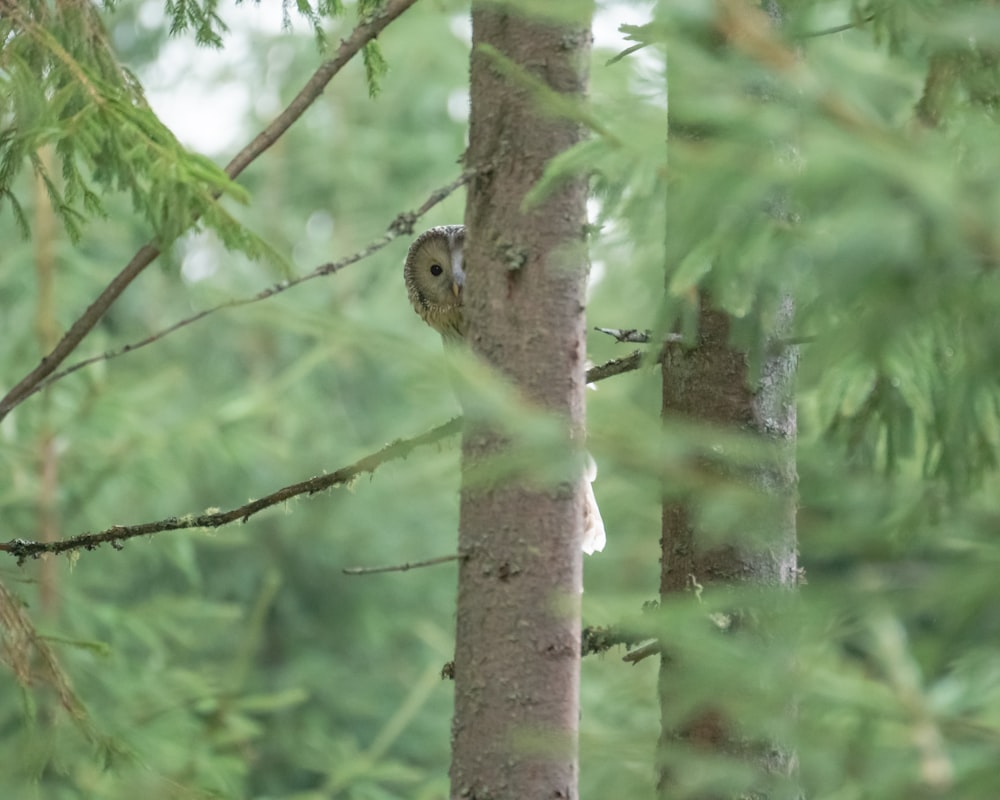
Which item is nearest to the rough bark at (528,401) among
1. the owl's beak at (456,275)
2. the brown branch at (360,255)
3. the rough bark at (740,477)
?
the brown branch at (360,255)

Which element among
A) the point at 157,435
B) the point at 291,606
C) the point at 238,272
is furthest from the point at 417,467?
the point at 157,435

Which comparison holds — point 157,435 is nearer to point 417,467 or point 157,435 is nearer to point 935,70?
point 417,467

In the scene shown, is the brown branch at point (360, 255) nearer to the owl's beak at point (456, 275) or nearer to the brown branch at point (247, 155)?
the brown branch at point (247, 155)

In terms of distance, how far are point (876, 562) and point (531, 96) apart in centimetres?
134

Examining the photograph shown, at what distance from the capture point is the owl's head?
4008 millimetres

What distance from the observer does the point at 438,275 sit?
4113 millimetres

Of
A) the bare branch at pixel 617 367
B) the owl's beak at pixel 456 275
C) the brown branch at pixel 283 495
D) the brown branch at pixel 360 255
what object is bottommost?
the brown branch at pixel 283 495

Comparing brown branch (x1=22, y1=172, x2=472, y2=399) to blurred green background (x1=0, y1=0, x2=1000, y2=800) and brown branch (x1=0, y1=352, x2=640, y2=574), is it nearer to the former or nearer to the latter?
blurred green background (x1=0, y1=0, x2=1000, y2=800)

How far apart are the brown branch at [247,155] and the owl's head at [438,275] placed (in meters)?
1.52

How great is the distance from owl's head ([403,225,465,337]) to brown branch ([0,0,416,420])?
152 cm

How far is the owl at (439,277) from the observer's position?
3997 mm

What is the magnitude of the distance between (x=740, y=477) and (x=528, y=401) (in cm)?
39

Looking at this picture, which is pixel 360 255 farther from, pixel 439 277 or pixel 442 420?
pixel 442 420

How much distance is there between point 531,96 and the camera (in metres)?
2.24
